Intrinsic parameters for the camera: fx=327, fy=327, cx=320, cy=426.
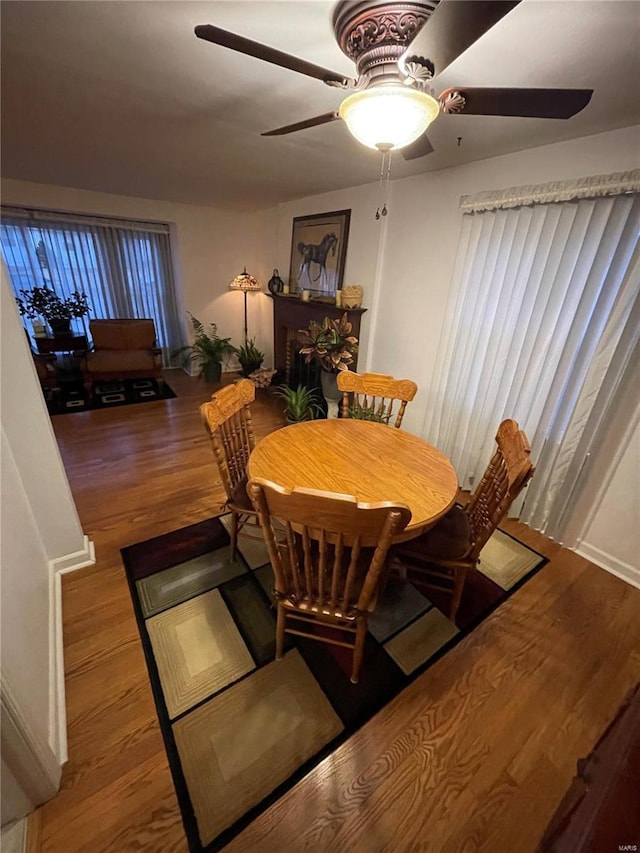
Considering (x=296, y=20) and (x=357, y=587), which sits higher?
(x=296, y=20)

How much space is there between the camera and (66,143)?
A: 2.26 m

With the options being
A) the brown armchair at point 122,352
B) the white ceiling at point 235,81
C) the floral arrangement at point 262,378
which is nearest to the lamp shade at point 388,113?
the white ceiling at point 235,81

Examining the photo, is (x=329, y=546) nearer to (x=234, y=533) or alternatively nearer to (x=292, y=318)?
(x=234, y=533)

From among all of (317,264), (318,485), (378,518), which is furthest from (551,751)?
(317,264)

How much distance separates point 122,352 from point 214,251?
77.6 inches

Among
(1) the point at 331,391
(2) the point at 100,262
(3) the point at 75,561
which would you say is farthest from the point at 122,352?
(3) the point at 75,561

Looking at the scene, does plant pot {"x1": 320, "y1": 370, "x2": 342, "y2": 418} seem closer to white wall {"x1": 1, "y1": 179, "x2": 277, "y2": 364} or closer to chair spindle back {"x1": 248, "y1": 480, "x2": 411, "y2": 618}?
chair spindle back {"x1": 248, "y1": 480, "x2": 411, "y2": 618}

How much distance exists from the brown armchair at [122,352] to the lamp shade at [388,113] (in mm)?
4099

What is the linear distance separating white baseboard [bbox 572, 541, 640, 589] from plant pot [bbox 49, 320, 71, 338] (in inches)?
223

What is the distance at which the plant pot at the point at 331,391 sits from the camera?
321 cm

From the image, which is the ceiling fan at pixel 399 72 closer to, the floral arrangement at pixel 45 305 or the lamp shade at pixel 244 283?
the lamp shade at pixel 244 283

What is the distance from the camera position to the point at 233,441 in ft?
5.95

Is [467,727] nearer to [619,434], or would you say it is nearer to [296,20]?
[619,434]

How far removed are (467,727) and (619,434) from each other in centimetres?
169
